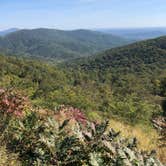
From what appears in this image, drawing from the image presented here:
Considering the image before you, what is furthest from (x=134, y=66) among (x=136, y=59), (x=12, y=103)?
(x=12, y=103)

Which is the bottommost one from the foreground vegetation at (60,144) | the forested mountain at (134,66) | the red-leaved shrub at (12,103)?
the forested mountain at (134,66)

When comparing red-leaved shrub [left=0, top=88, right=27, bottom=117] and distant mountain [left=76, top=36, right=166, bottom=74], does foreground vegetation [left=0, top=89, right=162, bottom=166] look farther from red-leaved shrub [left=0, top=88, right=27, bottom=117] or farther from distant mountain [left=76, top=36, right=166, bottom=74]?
distant mountain [left=76, top=36, right=166, bottom=74]

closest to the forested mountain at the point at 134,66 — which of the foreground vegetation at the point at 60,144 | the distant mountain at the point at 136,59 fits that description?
the distant mountain at the point at 136,59

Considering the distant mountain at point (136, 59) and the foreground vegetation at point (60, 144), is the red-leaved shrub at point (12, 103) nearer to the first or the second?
the foreground vegetation at point (60, 144)

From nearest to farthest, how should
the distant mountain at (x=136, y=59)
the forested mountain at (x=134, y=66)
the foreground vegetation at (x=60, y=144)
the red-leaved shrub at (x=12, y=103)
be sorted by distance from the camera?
the foreground vegetation at (x=60, y=144) < the red-leaved shrub at (x=12, y=103) < the forested mountain at (x=134, y=66) < the distant mountain at (x=136, y=59)

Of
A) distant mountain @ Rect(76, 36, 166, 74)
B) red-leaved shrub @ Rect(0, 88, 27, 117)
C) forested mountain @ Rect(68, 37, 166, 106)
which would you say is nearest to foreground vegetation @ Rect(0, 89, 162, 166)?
red-leaved shrub @ Rect(0, 88, 27, 117)

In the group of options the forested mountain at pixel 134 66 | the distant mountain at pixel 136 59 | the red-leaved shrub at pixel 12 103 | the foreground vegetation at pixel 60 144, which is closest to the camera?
the foreground vegetation at pixel 60 144

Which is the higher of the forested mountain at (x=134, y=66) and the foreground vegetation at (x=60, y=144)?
the foreground vegetation at (x=60, y=144)

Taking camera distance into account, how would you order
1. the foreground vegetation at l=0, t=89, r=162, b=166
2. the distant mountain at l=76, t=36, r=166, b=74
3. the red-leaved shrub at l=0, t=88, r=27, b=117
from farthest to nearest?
the distant mountain at l=76, t=36, r=166, b=74
the red-leaved shrub at l=0, t=88, r=27, b=117
the foreground vegetation at l=0, t=89, r=162, b=166

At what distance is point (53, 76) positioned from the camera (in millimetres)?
69562

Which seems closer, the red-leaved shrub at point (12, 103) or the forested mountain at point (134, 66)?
the red-leaved shrub at point (12, 103)

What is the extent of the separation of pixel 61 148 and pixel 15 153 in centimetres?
61

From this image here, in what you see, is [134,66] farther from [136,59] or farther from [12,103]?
[12,103]

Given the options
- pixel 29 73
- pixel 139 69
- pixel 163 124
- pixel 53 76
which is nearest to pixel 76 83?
pixel 53 76
